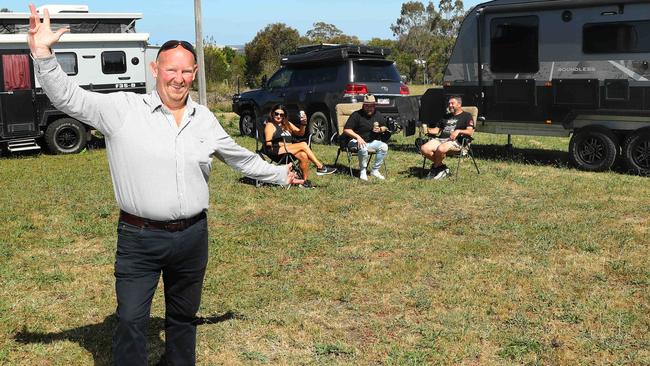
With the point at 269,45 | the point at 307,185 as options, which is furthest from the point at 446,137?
the point at 269,45

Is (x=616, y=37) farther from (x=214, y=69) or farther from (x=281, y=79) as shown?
(x=214, y=69)

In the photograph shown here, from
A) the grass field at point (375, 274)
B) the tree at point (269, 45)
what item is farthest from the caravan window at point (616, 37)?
the tree at point (269, 45)

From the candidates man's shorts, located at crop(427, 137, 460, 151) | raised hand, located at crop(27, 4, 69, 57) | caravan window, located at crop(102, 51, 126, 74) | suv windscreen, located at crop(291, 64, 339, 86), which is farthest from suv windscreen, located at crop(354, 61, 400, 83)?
raised hand, located at crop(27, 4, 69, 57)

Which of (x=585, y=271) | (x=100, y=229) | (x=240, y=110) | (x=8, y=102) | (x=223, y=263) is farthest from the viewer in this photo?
(x=240, y=110)

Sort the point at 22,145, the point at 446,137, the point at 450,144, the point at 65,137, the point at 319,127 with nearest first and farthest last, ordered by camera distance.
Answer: the point at 450,144, the point at 446,137, the point at 22,145, the point at 65,137, the point at 319,127

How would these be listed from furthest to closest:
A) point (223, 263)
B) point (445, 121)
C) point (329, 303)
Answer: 1. point (445, 121)
2. point (223, 263)
3. point (329, 303)

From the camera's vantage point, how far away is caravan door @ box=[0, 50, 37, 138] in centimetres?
1243

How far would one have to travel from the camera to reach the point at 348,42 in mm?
49062

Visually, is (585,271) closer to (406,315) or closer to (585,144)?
(406,315)

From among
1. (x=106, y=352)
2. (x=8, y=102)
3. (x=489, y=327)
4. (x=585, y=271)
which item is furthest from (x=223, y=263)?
(x=8, y=102)

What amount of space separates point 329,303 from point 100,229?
3.17 metres

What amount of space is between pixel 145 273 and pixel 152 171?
1.61ft

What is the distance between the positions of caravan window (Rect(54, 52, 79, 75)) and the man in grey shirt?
37.2 ft

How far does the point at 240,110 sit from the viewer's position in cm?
1592
